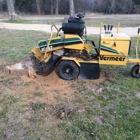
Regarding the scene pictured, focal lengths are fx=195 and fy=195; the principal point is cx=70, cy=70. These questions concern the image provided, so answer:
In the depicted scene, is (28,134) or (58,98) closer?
(28,134)

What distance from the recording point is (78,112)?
3.75 m

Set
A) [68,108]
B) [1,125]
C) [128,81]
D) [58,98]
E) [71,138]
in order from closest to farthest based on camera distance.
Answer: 1. [71,138]
2. [1,125]
3. [68,108]
4. [58,98]
5. [128,81]

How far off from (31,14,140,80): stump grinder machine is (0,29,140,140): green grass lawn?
317 millimetres

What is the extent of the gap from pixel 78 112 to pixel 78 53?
6.20ft

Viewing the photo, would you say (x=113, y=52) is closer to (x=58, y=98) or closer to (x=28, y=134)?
(x=58, y=98)

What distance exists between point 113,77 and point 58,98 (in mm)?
1921

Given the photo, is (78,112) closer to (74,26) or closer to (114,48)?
(114,48)

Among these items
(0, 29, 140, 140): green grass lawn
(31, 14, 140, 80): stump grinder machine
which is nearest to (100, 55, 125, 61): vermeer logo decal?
(31, 14, 140, 80): stump grinder machine

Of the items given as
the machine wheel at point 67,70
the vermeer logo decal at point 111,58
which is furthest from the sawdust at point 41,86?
the vermeer logo decal at point 111,58

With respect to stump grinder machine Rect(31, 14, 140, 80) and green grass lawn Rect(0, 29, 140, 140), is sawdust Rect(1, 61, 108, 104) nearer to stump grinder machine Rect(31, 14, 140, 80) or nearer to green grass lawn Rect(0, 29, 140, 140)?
green grass lawn Rect(0, 29, 140, 140)

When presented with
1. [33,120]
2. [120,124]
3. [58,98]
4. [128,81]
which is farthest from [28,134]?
[128,81]

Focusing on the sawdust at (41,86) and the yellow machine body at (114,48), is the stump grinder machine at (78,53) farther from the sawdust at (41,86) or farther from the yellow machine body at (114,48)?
the sawdust at (41,86)

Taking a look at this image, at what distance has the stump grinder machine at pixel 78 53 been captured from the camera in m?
4.81

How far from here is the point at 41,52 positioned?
536 cm
